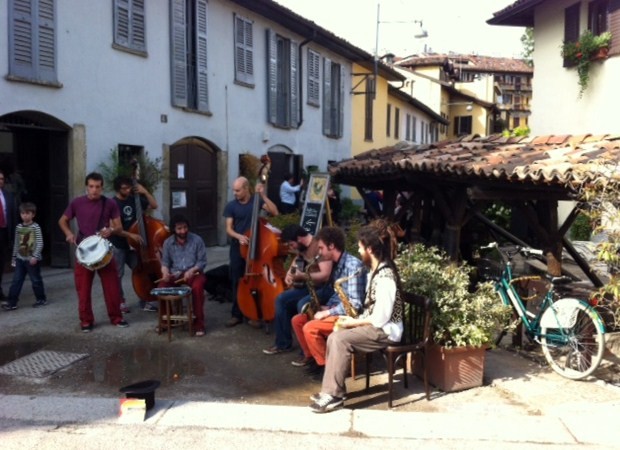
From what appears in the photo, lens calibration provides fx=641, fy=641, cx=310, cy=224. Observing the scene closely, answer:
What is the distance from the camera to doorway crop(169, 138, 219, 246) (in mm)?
12375

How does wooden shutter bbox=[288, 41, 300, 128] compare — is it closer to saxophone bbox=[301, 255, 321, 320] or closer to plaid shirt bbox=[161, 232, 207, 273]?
plaid shirt bbox=[161, 232, 207, 273]

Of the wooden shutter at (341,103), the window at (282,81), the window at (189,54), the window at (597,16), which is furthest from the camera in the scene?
the wooden shutter at (341,103)

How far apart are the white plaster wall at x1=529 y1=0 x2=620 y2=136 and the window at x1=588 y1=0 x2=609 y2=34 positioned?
12cm

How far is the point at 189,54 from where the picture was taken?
489 inches

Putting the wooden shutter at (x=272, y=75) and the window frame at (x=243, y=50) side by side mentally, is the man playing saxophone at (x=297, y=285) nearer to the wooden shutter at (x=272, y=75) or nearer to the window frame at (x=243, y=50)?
the window frame at (x=243, y=50)

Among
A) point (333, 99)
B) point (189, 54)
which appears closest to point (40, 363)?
point (189, 54)

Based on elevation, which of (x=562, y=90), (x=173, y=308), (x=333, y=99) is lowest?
(x=173, y=308)

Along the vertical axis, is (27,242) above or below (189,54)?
below

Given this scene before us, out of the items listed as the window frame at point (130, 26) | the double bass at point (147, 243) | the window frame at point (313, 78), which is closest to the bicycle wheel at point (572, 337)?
the double bass at point (147, 243)

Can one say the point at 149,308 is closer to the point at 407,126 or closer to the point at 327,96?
the point at 327,96

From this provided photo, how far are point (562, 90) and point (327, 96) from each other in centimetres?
734

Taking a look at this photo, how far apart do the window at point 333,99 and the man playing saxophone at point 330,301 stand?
1425 cm

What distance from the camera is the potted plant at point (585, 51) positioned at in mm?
12326

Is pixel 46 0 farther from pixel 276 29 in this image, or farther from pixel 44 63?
pixel 276 29
